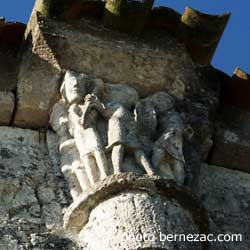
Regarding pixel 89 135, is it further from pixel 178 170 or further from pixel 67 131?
pixel 178 170

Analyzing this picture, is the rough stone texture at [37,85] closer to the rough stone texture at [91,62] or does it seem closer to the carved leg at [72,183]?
the rough stone texture at [91,62]

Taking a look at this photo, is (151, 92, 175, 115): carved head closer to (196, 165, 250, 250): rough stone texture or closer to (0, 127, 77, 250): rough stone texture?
(196, 165, 250, 250): rough stone texture

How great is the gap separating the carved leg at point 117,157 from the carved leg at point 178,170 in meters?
0.29

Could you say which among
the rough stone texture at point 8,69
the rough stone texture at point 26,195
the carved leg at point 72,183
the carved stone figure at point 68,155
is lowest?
the rough stone texture at point 26,195

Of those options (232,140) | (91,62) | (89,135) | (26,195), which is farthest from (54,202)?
(232,140)

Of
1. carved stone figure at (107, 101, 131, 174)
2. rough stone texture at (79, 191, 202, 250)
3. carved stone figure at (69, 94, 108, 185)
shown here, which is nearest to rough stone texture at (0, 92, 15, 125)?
carved stone figure at (69, 94, 108, 185)

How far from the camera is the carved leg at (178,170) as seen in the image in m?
5.34

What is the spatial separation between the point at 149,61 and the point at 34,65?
0.64m

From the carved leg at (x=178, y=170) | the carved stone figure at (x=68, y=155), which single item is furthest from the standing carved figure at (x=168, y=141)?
the carved stone figure at (x=68, y=155)

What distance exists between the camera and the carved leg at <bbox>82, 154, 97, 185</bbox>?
5.16 m

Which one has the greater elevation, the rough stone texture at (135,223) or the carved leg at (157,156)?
the carved leg at (157,156)

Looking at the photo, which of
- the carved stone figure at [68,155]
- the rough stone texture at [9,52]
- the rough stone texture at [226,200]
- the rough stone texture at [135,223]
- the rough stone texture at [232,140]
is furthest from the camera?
the rough stone texture at [232,140]

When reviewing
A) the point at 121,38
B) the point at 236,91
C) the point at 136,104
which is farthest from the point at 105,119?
the point at 236,91

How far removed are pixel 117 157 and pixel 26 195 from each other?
467 mm
